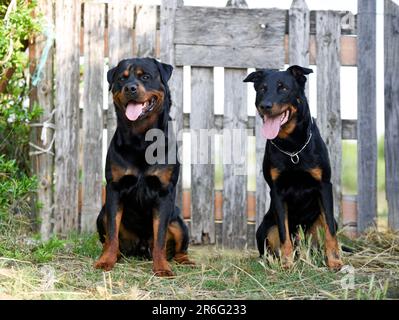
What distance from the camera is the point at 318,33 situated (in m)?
5.88

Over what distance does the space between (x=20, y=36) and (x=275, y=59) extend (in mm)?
2411

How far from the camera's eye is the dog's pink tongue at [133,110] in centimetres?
422

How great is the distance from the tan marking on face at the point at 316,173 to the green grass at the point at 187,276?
49 cm

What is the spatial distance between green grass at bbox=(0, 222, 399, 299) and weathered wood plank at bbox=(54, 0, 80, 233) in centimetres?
76

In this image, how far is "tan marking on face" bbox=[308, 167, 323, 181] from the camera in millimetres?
4391

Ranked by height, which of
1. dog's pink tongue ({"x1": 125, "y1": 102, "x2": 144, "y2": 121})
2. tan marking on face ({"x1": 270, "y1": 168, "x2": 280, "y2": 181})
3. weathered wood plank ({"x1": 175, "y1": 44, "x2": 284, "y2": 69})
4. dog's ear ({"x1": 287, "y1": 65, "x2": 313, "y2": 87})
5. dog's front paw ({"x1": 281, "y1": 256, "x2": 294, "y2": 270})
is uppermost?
weathered wood plank ({"x1": 175, "y1": 44, "x2": 284, "y2": 69})

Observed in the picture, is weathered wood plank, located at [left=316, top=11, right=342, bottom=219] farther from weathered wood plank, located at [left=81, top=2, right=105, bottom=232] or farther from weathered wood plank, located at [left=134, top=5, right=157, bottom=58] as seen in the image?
weathered wood plank, located at [left=81, top=2, right=105, bottom=232]

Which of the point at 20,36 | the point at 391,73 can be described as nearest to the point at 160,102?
the point at 20,36

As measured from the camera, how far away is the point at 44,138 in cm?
588

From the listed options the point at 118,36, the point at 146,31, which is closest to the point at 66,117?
the point at 118,36

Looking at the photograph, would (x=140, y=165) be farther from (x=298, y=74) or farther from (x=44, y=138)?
(x=44, y=138)

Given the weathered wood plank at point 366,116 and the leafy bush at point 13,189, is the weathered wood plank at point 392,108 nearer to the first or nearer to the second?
the weathered wood plank at point 366,116

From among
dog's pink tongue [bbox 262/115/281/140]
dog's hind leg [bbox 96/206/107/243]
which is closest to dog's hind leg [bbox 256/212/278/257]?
dog's pink tongue [bbox 262/115/281/140]

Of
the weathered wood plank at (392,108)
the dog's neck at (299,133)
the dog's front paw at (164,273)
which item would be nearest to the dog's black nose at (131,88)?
the dog's neck at (299,133)
